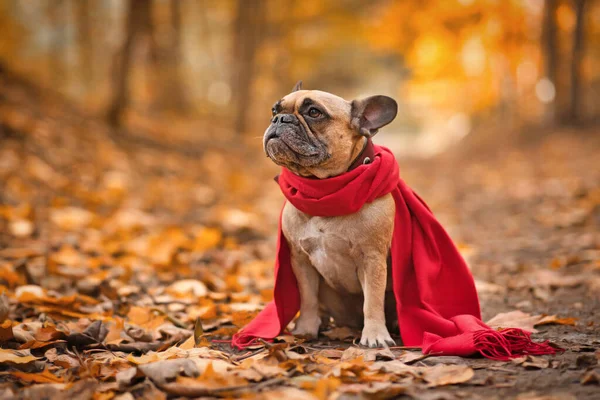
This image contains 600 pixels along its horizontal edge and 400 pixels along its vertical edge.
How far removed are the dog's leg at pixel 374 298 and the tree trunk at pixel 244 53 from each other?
13.9 metres

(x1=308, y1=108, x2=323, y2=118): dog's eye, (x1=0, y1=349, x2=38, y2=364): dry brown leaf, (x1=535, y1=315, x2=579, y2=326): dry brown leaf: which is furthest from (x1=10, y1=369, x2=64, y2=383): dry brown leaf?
(x1=535, y1=315, x2=579, y2=326): dry brown leaf

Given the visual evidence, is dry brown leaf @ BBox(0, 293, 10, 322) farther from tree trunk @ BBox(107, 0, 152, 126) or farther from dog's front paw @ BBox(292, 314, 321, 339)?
tree trunk @ BBox(107, 0, 152, 126)

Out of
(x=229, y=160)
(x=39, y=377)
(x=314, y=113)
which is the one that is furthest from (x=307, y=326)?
(x=229, y=160)

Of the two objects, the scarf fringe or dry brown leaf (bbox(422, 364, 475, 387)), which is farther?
the scarf fringe

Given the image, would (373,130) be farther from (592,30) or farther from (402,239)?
(592,30)

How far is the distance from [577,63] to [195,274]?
41.8 ft

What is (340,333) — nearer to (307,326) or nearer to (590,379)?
(307,326)

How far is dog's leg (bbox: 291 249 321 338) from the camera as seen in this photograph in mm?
3613

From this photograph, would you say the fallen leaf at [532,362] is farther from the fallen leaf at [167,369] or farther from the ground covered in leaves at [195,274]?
the fallen leaf at [167,369]

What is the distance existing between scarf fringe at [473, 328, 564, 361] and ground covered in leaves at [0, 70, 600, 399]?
8 cm

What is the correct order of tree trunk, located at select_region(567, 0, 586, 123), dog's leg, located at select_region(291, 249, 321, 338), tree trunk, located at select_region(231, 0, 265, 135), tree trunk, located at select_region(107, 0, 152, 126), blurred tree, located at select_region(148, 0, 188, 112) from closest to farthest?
dog's leg, located at select_region(291, 249, 321, 338), tree trunk, located at select_region(107, 0, 152, 126), tree trunk, located at select_region(567, 0, 586, 123), blurred tree, located at select_region(148, 0, 188, 112), tree trunk, located at select_region(231, 0, 265, 135)

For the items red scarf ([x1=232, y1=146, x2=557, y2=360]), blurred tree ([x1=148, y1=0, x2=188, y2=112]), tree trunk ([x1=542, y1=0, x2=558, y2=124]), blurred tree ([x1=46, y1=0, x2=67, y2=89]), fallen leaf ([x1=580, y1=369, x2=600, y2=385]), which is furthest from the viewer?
blurred tree ([x1=46, y1=0, x2=67, y2=89])

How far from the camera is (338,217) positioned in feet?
11.0

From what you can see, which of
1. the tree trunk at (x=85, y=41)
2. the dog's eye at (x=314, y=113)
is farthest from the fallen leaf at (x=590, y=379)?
the tree trunk at (x=85, y=41)
